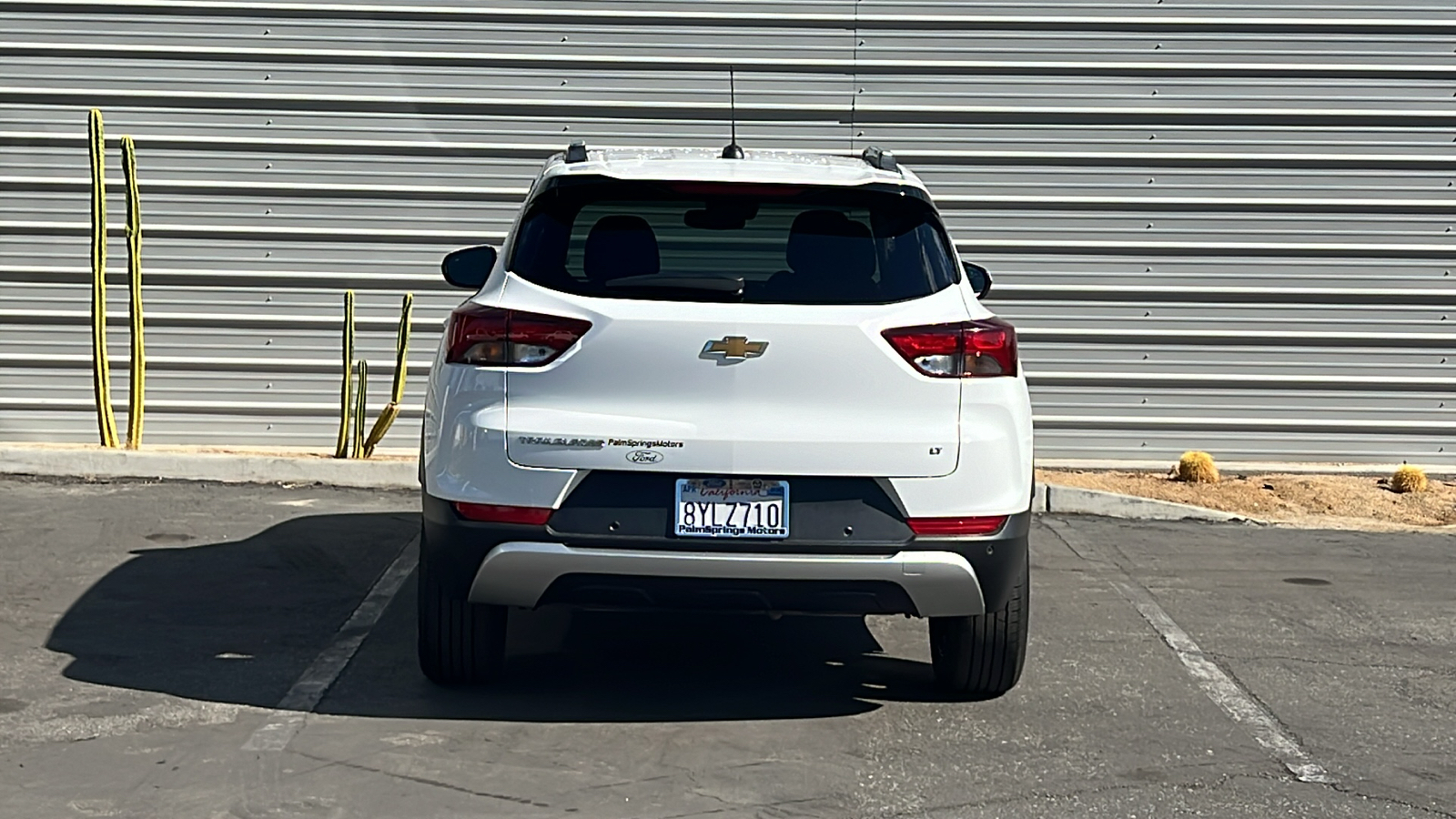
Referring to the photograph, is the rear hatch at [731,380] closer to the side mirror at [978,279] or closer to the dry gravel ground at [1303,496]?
the side mirror at [978,279]

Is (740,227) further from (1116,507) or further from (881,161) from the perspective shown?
(1116,507)

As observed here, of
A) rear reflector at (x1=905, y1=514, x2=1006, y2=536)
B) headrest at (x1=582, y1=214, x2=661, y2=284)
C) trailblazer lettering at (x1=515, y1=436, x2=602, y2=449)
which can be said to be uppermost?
headrest at (x1=582, y1=214, x2=661, y2=284)

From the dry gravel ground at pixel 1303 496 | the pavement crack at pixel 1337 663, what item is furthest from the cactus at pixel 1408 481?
the pavement crack at pixel 1337 663

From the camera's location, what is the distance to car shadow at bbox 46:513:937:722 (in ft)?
18.7

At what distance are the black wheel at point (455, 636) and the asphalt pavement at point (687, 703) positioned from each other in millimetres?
85

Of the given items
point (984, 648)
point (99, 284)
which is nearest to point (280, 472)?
point (99, 284)

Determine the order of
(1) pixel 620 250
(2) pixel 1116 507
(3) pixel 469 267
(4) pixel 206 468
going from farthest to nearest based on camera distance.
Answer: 1. (4) pixel 206 468
2. (2) pixel 1116 507
3. (3) pixel 469 267
4. (1) pixel 620 250

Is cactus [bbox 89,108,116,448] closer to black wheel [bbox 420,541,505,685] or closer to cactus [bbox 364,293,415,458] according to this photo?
cactus [bbox 364,293,415,458]

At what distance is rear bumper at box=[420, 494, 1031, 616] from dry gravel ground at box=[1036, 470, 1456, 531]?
18.1 feet

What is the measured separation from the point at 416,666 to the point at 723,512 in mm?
1543

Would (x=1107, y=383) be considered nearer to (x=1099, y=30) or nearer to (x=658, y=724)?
(x=1099, y=30)

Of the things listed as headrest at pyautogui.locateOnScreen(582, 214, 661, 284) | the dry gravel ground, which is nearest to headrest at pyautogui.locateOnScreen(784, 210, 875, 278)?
headrest at pyautogui.locateOnScreen(582, 214, 661, 284)

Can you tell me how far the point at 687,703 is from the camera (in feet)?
18.9

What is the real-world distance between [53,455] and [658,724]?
6077 mm
